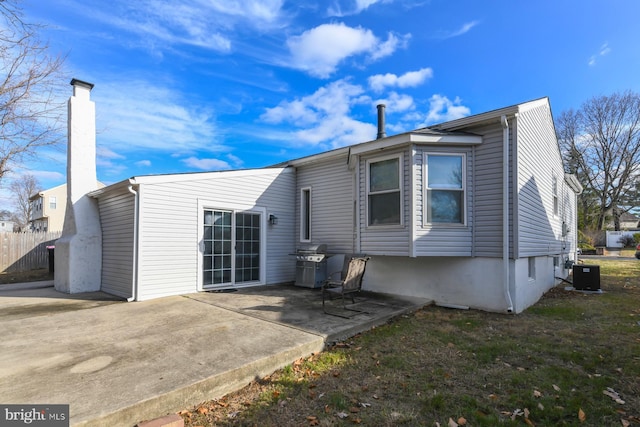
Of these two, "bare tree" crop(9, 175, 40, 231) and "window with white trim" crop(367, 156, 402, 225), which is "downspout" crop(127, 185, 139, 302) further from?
"bare tree" crop(9, 175, 40, 231)

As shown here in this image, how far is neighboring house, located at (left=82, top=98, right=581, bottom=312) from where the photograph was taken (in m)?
6.44

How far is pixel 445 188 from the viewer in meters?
6.66

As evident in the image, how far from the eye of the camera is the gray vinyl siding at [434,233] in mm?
6523

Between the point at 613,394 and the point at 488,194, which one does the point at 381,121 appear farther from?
the point at 613,394

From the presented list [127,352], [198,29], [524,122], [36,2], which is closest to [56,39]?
[36,2]

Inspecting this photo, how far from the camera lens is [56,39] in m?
6.63

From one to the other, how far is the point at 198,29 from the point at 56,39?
3275mm

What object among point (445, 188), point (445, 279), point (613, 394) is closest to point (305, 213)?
point (445, 188)

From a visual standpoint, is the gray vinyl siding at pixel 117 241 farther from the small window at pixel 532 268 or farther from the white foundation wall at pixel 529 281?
the small window at pixel 532 268

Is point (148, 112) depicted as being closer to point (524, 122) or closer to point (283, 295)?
point (283, 295)

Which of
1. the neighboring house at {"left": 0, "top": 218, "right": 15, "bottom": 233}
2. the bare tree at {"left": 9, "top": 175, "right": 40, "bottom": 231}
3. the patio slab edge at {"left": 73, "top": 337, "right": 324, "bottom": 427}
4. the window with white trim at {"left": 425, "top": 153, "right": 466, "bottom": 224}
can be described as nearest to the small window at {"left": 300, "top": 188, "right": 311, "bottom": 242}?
the window with white trim at {"left": 425, "top": 153, "right": 466, "bottom": 224}

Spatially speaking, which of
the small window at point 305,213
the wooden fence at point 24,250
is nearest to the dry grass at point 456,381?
the small window at point 305,213

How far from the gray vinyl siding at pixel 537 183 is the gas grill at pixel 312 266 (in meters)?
4.66

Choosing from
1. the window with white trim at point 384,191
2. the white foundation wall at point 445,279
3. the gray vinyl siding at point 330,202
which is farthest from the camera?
the gray vinyl siding at point 330,202
